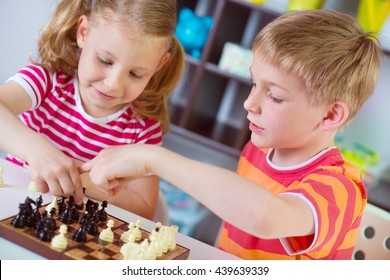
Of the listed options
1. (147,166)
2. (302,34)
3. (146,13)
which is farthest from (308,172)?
(146,13)

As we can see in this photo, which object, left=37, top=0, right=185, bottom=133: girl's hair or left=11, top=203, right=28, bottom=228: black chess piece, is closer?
left=11, top=203, right=28, bottom=228: black chess piece

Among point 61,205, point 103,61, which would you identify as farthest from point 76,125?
point 61,205

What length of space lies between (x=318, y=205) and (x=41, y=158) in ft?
1.76

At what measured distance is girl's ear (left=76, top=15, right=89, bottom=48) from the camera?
1340 mm

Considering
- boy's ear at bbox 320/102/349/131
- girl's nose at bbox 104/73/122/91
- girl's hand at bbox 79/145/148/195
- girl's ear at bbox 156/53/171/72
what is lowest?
girl's hand at bbox 79/145/148/195

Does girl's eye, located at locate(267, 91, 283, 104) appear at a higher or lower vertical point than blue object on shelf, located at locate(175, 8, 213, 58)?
higher

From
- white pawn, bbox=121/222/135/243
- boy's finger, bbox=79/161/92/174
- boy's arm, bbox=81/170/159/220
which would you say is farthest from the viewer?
boy's arm, bbox=81/170/159/220

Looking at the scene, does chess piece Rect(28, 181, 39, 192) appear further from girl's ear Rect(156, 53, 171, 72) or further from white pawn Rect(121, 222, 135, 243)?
girl's ear Rect(156, 53, 171, 72)

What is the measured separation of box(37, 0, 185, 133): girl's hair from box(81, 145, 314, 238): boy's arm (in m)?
0.43

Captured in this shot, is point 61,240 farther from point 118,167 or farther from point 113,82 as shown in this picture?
point 113,82

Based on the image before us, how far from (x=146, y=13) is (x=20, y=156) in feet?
1.47

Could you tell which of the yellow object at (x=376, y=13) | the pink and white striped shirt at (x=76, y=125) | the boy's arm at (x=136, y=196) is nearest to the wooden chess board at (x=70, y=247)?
the boy's arm at (x=136, y=196)

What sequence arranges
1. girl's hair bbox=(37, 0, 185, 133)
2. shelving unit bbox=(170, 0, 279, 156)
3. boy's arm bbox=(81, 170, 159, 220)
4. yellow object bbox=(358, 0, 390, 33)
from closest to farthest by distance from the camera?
boy's arm bbox=(81, 170, 159, 220) → girl's hair bbox=(37, 0, 185, 133) → yellow object bbox=(358, 0, 390, 33) → shelving unit bbox=(170, 0, 279, 156)

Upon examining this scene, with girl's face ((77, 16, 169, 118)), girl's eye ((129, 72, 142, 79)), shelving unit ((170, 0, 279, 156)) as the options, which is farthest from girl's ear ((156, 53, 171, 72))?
shelving unit ((170, 0, 279, 156))
